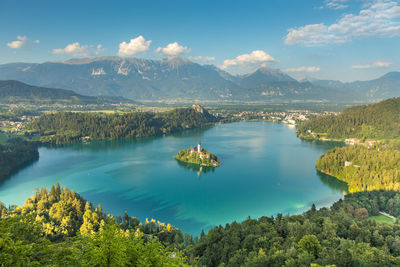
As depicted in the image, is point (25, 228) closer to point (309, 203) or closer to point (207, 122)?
point (309, 203)

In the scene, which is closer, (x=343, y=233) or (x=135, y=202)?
(x=343, y=233)

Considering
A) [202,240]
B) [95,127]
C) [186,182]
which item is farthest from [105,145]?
[202,240]

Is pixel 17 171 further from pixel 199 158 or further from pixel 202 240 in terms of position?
pixel 202 240

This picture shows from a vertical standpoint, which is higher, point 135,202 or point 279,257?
point 279,257

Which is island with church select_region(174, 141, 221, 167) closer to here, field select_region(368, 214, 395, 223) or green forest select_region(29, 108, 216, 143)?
field select_region(368, 214, 395, 223)

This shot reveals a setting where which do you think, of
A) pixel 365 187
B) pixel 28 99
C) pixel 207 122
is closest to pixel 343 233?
pixel 365 187

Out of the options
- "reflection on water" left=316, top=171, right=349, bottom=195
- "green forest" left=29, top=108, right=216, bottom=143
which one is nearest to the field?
"reflection on water" left=316, top=171, right=349, bottom=195
